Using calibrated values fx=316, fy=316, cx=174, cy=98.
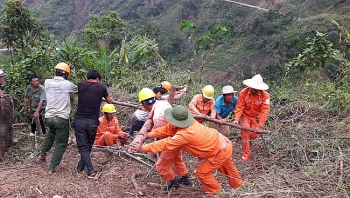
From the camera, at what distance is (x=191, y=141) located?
357cm

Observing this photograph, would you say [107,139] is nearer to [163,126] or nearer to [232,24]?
[163,126]

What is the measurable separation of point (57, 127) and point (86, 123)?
1.37 feet

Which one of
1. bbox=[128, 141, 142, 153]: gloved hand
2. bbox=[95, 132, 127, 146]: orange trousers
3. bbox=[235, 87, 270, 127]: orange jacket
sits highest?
bbox=[128, 141, 142, 153]: gloved hand

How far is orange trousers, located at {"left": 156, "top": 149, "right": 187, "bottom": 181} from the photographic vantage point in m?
3.87

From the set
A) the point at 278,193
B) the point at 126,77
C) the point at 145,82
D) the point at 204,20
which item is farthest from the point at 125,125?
the point at 204,20

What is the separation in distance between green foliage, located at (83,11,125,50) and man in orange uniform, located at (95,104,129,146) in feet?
39.0

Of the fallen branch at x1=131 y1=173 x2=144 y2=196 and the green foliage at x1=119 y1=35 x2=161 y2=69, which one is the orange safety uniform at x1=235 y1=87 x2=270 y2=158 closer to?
the fallen branch at x1=131 y1=173 x2=144 y2=196

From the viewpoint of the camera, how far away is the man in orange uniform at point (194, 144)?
3.52 meters

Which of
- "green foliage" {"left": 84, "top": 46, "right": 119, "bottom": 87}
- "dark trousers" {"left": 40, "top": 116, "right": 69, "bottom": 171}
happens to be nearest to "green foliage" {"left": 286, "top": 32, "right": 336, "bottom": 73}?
"green foliage" {"left": 84, "top": 46, "right": 119, "bottom": 87}

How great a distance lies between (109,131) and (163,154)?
1.63 meters

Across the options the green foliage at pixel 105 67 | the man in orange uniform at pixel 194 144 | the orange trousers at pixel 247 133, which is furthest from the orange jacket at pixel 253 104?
the green foliage at pixel 105 67

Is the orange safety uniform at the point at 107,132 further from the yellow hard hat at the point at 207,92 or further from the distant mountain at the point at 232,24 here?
the distant mountain at the point at 232,24

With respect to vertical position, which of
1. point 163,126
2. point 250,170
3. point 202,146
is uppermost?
point 163,126

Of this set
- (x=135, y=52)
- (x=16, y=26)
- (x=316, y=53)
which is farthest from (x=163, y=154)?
(x=16, y=26)
